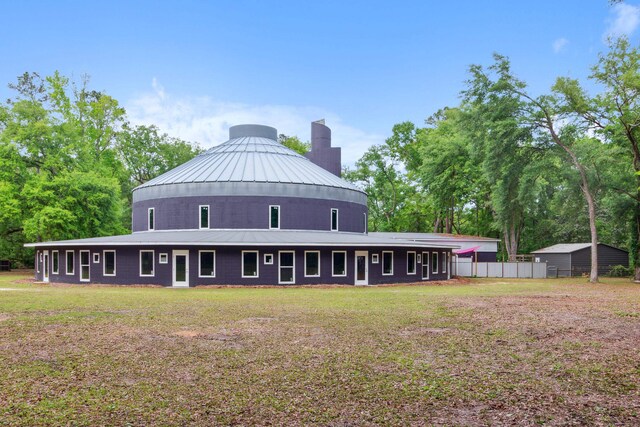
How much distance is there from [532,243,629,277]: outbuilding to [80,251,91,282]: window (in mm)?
36882

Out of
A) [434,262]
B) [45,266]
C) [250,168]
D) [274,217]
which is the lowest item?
[45,266]

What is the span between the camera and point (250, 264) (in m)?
28.7

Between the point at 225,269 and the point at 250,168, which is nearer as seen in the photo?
the point at 225,269

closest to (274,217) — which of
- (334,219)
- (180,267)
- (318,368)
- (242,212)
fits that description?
(242,212)

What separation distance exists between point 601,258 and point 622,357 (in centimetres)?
4215

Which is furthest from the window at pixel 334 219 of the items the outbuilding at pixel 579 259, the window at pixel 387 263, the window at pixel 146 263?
the outbuilding at pixel 579 259

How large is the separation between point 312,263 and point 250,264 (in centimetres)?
348

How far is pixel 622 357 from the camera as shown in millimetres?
9383

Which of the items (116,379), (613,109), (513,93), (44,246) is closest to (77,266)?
(44,246)

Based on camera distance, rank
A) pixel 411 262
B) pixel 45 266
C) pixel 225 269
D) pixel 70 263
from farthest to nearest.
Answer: pixel 45 266 < pixel 411 262 < pixel 70 263 < pixel 225 269

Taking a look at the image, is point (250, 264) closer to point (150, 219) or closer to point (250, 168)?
point (250, 168)

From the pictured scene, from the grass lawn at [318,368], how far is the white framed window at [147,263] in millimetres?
13606

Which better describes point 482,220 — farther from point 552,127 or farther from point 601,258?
point 552,127

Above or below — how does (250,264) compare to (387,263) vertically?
above
